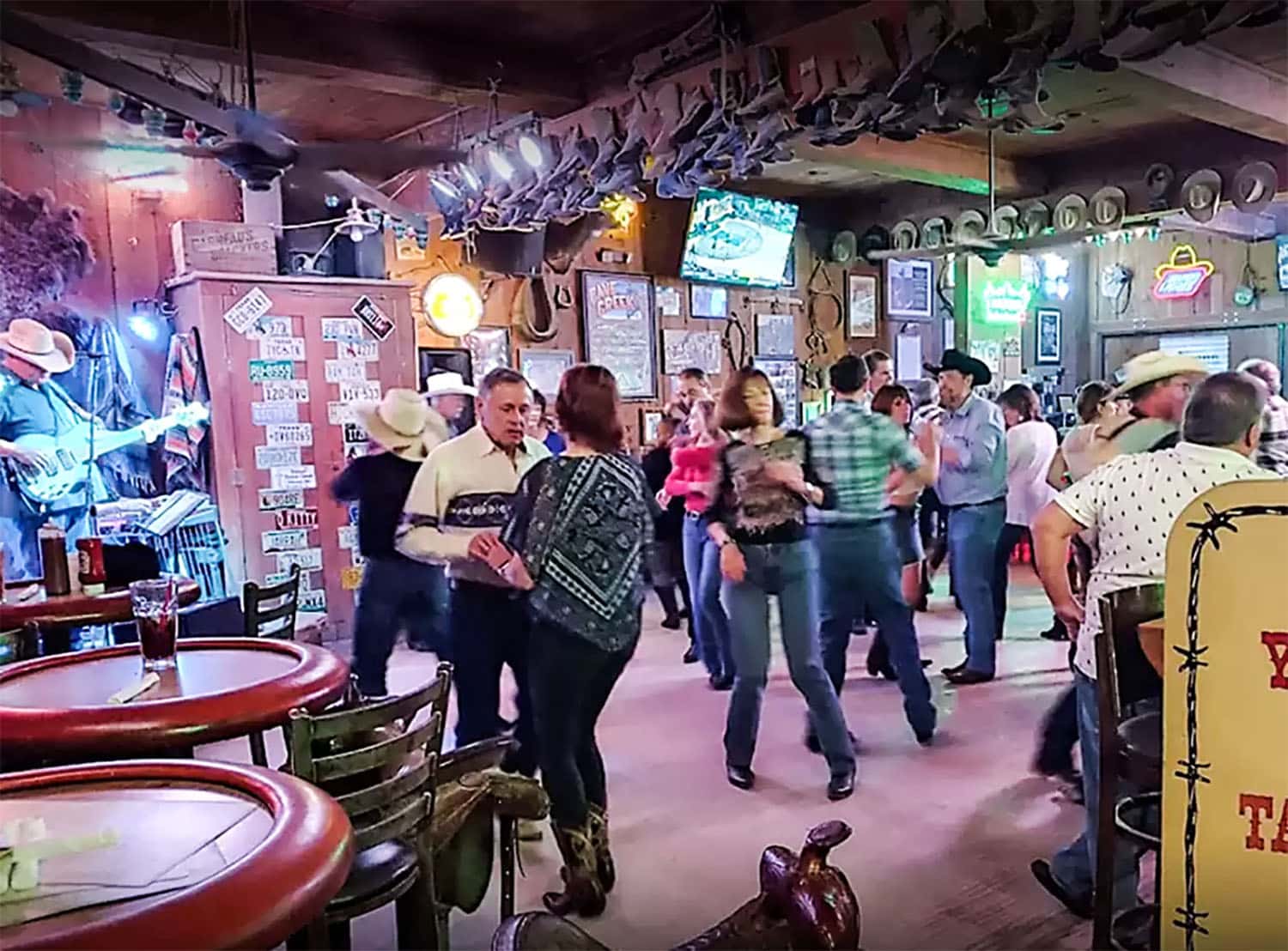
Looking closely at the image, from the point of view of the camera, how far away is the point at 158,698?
7.32 ft

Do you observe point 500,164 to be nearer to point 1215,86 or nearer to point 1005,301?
point 1215,86

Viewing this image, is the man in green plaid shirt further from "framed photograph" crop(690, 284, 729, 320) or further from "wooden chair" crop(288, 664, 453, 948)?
"framed photograph" crop(690, 284, 729, 320)

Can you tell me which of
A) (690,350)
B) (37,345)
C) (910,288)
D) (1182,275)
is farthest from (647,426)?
(1182,275)

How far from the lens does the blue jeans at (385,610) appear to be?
13.0ft

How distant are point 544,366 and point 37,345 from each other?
3.14m

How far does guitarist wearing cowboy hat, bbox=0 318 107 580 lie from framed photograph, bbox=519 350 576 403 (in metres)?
2.82

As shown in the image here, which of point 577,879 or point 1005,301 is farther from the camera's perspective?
point 1005,301

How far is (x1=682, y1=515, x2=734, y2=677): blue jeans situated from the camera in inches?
194

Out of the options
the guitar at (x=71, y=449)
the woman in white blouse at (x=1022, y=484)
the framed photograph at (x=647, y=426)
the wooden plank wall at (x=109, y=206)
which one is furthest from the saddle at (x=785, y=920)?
the framed photograph at (x=647, y=426)

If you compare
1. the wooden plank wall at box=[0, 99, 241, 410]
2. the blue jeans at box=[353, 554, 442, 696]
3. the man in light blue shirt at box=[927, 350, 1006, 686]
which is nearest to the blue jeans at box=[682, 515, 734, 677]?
the man in light blue shirt at box=[927, 350, 1006, 686]

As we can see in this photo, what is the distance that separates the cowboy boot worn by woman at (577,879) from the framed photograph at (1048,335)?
9.12m

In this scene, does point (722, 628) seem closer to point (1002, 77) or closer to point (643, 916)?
point (643, 916)

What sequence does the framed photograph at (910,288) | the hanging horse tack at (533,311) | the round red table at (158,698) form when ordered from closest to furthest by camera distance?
1. the round red table at (158,698)
2. the hanging horse tack at (533,311)
3. the framed photograph at (910,288)

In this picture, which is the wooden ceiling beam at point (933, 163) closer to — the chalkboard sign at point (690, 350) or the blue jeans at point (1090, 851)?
the chalkboard sign at point (690, 350)
